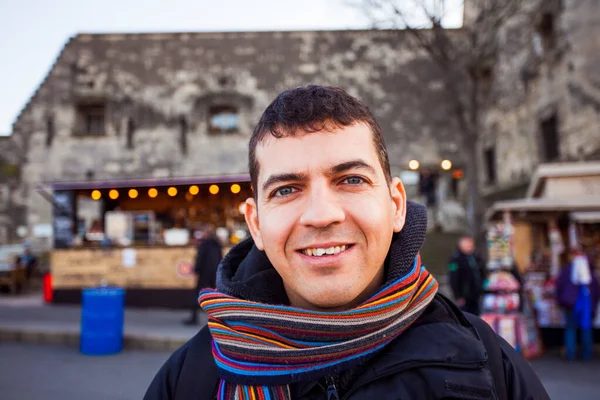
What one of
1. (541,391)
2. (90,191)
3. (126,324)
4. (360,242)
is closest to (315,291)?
(360,242)

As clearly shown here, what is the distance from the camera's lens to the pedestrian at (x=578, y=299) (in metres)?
7.20

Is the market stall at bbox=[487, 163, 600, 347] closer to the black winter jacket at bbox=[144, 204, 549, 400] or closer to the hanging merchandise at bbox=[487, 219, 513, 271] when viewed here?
the hanging merchandise at bbox=[487, 219, 513, 271]

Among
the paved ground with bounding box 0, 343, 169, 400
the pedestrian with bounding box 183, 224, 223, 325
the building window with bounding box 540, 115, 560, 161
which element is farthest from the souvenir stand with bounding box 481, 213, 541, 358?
the building window with bounding box 540, 115, 560, 161

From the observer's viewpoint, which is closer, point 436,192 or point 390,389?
point 390,389

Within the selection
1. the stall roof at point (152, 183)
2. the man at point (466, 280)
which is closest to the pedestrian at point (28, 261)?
the stall roof at point (152, 183)

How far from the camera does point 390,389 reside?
1.23m

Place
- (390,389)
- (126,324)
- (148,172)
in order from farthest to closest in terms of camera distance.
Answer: (148,172)
(126,324)
(390,389)

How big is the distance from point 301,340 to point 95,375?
20.2ft

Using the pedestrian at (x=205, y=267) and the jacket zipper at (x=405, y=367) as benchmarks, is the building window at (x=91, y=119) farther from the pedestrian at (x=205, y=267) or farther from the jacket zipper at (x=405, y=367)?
the jacket zipper at (x=405, y=367)

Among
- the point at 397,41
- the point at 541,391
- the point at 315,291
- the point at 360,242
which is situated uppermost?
the point at 397,41

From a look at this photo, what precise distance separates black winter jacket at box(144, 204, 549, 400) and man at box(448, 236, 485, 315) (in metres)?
6.59

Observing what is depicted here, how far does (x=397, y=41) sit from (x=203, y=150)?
32.7ft

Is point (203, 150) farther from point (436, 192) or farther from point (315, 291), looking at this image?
point (315, 291)

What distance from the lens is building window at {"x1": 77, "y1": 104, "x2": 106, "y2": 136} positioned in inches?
769
